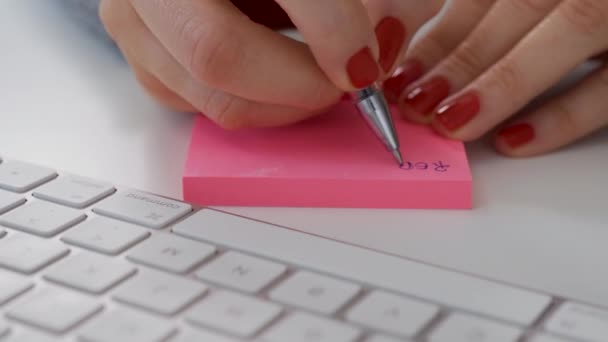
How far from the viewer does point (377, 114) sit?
0.48 m

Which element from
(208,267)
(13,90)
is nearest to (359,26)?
(208,267)

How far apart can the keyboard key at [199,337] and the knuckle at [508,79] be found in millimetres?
320

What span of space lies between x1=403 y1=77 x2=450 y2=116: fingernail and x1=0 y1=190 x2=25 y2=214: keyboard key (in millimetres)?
256

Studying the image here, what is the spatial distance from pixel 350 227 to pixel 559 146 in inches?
6.7

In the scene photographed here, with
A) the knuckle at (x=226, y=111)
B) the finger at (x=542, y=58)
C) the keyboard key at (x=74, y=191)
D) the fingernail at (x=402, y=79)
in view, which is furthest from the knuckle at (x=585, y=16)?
the keyboard key at (x=74, y=191)

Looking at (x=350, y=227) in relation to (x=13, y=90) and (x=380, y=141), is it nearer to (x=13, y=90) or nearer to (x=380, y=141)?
(x=380, y=141)

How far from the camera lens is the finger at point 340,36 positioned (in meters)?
0.44

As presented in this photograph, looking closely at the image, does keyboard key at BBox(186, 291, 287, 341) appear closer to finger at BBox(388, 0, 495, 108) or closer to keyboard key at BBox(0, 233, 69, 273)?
keyboard key at BBox(0, 233, 69, 273)

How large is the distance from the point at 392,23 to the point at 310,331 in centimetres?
28

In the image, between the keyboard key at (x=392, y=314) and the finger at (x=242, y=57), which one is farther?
the finger at (x=242, y=57)

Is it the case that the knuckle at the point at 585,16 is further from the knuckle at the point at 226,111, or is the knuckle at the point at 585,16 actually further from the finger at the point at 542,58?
the knuckle at the point at 226,111

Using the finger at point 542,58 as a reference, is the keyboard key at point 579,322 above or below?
below

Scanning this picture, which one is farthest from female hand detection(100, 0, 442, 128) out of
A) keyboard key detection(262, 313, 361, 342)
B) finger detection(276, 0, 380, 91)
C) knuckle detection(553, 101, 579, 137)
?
keyboard key detection(262, 313, 361, 342)

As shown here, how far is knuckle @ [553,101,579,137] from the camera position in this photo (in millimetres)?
504
